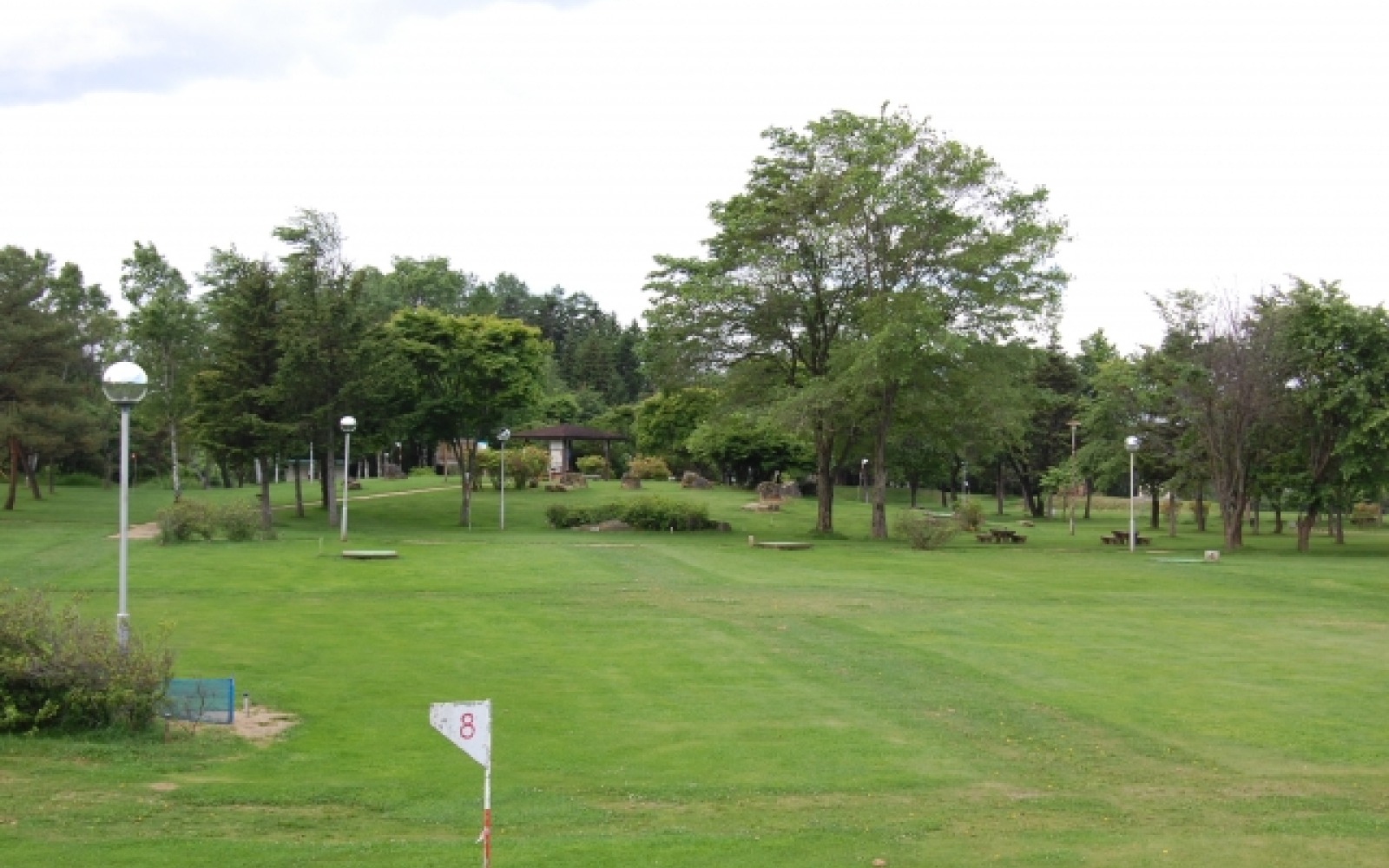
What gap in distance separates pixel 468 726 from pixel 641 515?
39913mm

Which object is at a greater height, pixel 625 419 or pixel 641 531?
pixel 625 419

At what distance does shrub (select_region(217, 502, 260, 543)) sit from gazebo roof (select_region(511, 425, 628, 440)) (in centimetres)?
3785

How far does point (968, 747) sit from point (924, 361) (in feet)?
104

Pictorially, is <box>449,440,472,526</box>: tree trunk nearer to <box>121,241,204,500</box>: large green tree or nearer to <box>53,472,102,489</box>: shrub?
<box>121,241,204,500</box>: large green tree

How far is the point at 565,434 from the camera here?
76688mm

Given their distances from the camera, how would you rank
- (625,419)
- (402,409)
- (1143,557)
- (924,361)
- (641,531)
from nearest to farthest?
(1143,557) < (924,361) < (641,531) < (402,409) < (625,419)

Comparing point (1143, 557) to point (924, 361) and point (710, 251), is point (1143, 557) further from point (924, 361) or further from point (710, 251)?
point (710, 251)

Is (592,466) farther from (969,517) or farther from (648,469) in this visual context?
(969,517)

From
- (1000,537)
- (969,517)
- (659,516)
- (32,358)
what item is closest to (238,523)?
(659,516)

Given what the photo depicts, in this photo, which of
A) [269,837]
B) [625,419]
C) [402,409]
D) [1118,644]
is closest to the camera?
[269,837]

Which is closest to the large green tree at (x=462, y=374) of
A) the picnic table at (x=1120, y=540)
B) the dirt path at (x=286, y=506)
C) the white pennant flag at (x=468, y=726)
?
the dirt path at (x=286, y=506)

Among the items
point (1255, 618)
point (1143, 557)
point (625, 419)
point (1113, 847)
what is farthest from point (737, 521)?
point (1113, 847)

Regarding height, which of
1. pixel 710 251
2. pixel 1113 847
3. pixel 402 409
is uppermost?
pixel 710 251

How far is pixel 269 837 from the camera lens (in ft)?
32.1
